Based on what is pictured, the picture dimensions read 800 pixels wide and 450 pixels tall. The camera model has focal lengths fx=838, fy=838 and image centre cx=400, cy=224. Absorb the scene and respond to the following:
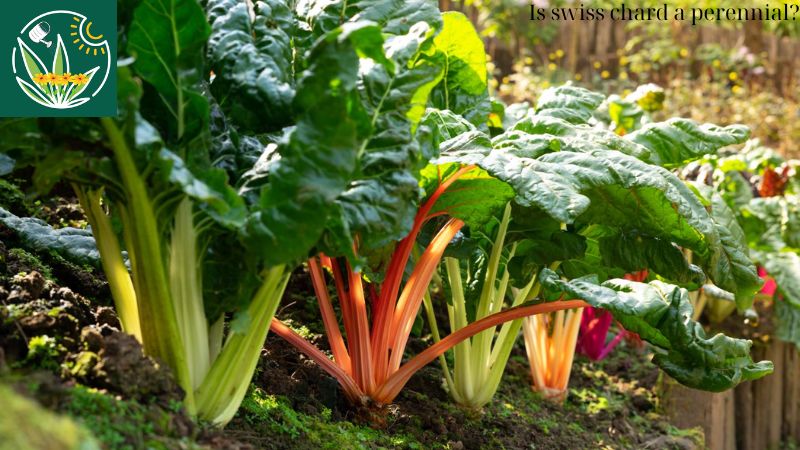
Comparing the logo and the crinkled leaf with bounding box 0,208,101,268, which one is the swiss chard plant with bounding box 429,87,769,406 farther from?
the crinkled leaf with bounding box 0,208,101,268

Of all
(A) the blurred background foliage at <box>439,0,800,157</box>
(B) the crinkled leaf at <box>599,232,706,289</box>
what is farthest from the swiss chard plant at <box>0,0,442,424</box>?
(A) the blurred background foliage at <box>439,0,800,157</box>

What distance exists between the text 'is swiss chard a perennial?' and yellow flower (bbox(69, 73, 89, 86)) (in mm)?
152

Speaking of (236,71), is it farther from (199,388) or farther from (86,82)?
(199,388)

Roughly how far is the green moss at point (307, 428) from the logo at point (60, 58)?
3.27 ft

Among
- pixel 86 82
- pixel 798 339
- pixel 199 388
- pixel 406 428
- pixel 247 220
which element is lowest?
pixel 798 339

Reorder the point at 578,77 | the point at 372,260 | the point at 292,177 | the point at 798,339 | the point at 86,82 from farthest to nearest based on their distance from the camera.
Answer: the point at 578,77
the point at 798,339
the point at 372,260
the point at 86,82
the point at 292,177

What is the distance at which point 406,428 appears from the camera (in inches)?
112

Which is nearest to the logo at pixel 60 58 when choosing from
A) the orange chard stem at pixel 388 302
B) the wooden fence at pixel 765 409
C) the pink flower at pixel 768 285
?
the orange chard stem at pixel 388 302

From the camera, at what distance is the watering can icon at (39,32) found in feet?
7.11

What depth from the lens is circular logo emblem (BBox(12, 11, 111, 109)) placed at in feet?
6.97

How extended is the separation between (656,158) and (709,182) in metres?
1.97

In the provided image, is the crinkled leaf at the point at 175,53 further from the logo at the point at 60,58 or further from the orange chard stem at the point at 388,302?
the orange chard stem at the point at 388,302

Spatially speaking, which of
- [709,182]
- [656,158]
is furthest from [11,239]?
[709,182]

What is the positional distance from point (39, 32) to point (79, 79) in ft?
0.59
